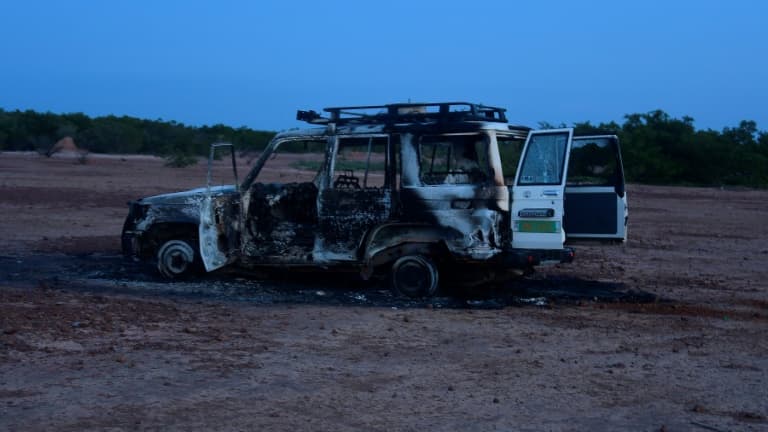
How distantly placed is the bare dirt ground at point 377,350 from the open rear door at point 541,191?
2.71ft

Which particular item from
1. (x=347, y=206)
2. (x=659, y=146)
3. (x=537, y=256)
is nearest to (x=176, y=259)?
(x=347, y=206)

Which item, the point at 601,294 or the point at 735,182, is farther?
the point at 735,182

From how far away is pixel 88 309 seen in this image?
9766mm

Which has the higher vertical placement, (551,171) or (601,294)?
(551,171)

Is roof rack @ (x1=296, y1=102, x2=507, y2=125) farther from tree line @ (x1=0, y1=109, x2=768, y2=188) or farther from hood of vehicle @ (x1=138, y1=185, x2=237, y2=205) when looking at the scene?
tree line @ (x1=0, y1=109, x2=768, y2=188)

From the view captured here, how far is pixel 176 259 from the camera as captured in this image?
39.0 ft

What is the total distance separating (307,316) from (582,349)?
2.98 metres

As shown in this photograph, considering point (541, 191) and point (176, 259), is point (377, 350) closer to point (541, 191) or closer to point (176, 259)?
point (541, 191)

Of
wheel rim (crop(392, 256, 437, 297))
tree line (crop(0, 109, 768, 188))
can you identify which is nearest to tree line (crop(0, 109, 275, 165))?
tree line (crop(0, 109, 768, 188))

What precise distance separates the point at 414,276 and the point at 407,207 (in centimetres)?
85

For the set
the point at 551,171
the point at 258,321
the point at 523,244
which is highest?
the point at 551,171

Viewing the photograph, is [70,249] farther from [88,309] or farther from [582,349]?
[582,349]

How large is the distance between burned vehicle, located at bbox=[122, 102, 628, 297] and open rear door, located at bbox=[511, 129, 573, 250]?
12mm

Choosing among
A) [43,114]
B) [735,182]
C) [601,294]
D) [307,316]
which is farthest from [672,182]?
[43,114]
